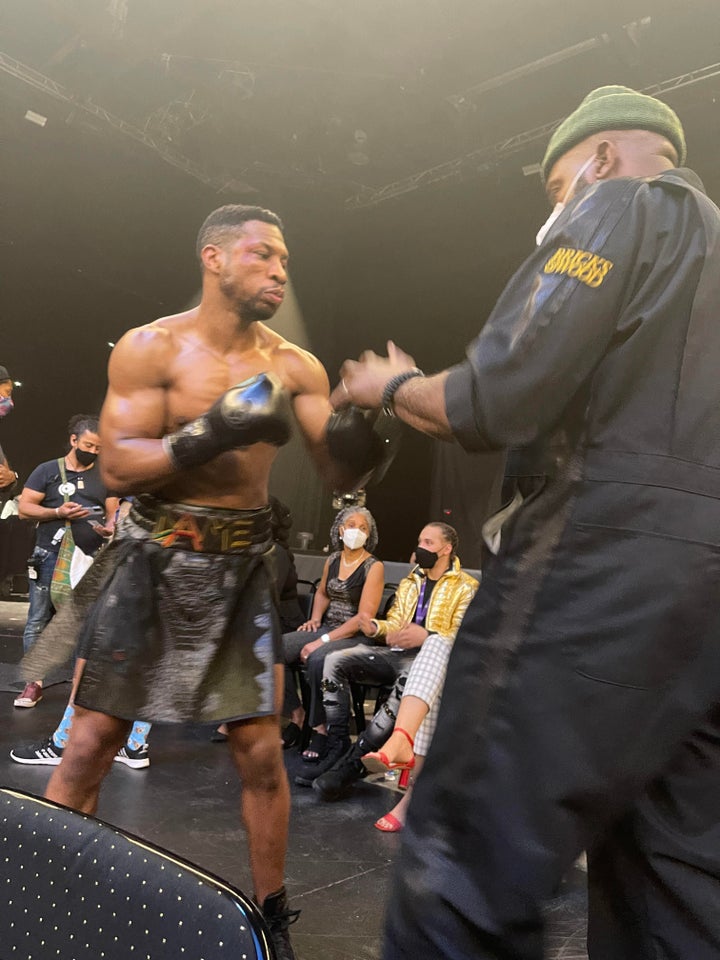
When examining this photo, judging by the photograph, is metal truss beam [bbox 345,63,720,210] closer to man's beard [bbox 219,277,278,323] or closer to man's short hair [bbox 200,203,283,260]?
man's short hair [bbox 200,203,283,260]

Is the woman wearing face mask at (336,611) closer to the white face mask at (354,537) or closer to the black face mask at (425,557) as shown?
the white face mask at (354,537)

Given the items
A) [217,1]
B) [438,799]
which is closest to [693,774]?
[438,799]

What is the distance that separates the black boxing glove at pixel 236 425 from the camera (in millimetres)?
1729

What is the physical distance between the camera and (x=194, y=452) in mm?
1776

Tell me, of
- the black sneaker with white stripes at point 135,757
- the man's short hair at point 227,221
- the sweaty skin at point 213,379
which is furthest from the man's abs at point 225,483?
the black sneaker with white stripes at point 135,757

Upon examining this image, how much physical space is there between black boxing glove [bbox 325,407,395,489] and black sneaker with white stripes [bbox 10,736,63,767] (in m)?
2.37

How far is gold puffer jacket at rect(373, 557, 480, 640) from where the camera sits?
153 inches

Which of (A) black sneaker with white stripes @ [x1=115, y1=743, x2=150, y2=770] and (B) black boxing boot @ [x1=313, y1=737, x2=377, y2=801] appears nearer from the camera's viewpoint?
(B) black boxing boot @ [x1=313, y1=737, x2=377, y2=801]

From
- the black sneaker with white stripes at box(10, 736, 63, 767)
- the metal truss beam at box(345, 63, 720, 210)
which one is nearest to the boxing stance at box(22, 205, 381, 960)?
the black sneaker with white stripes at box(10, 736, 63, 767)

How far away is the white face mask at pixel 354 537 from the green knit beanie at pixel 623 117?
11.0 ft

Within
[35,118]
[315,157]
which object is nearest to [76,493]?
[35,118]

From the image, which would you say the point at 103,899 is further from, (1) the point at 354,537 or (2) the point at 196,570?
(1) the point at 354,537

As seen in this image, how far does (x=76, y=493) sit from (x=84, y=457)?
0.23m

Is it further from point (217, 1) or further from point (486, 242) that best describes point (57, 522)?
point (486, 242)
